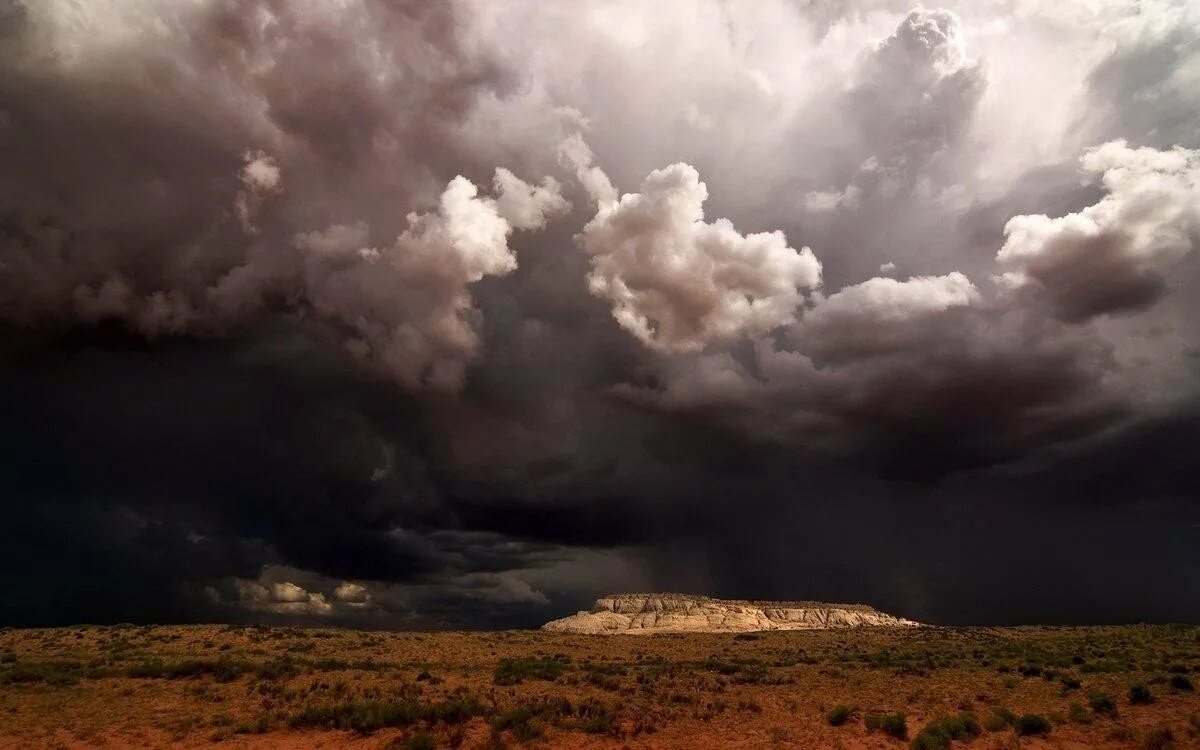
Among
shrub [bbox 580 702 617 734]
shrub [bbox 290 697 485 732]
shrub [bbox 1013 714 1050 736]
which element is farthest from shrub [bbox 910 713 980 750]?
shrub [bbox 290 697 485 732]

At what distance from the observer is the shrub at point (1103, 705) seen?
30541 mm

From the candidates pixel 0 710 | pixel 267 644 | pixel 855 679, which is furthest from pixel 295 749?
pixel 267 644

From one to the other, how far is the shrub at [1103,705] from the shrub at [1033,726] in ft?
14.0

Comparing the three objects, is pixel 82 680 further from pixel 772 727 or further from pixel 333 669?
pixel 772 727

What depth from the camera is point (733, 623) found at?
192 metres

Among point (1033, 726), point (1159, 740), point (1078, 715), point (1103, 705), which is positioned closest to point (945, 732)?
point (1033, 726)

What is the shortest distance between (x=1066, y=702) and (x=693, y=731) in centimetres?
1912

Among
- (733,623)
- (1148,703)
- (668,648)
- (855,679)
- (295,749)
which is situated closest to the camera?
(295,749)

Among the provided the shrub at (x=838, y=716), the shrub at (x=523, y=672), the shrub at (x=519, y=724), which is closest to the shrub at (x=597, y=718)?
the shrub at (x=519, y=724)

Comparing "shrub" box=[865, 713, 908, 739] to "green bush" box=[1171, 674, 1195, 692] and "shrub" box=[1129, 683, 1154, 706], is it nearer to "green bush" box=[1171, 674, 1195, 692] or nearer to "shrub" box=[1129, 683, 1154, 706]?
"shrub" box=[1129, 683, 1154, 706]

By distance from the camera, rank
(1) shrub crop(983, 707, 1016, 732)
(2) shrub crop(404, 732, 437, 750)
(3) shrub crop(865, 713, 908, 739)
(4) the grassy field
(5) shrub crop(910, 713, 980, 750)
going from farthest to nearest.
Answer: (1) shrub crop(983, 707, 1016, 732)
(3) shrub crop(865, 713, 908, 739)
(4) the grassy field
(5) shrub crop(910, 713, 980, 750)
(2) shrub crop(404, 732, 437, 750)

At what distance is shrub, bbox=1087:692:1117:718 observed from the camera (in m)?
30.5

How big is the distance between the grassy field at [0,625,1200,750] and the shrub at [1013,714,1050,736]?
0.15 feet

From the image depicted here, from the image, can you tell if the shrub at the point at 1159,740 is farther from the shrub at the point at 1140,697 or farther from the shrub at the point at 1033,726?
the shrub at the point at 1140,697
